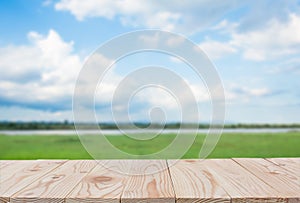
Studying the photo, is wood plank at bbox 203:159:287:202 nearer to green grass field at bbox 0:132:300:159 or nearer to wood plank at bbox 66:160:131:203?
wood plank at bbox 66:160:131:203

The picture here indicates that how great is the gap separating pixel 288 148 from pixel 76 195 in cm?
645

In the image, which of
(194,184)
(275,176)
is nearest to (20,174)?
(194,184)

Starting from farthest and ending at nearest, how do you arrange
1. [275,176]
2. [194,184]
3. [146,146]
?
[146,146] → [275,176] → [194,184]

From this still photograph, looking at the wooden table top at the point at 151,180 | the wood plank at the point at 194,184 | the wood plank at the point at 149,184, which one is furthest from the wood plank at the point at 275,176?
the wood plank at the point at 149,184

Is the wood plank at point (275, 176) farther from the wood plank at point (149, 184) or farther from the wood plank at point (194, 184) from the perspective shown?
the wood plank at point (149, 184)

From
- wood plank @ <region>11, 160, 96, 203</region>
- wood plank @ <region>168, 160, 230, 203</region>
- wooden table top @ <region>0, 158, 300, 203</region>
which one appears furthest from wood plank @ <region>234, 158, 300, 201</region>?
wood plank @ <region>11, 160, 96, 203</region>

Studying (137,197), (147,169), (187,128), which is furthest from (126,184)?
(187,128)

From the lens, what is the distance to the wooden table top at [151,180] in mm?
1400

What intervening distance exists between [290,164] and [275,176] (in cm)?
42

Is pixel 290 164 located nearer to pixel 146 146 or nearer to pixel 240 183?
pixel 240 183

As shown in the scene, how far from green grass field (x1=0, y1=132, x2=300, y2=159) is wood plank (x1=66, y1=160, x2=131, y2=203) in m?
3.41

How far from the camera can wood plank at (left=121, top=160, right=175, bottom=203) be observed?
1.38m

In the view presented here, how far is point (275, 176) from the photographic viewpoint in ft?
5.98

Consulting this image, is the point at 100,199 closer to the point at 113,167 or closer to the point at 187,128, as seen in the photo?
the point at 113,167
